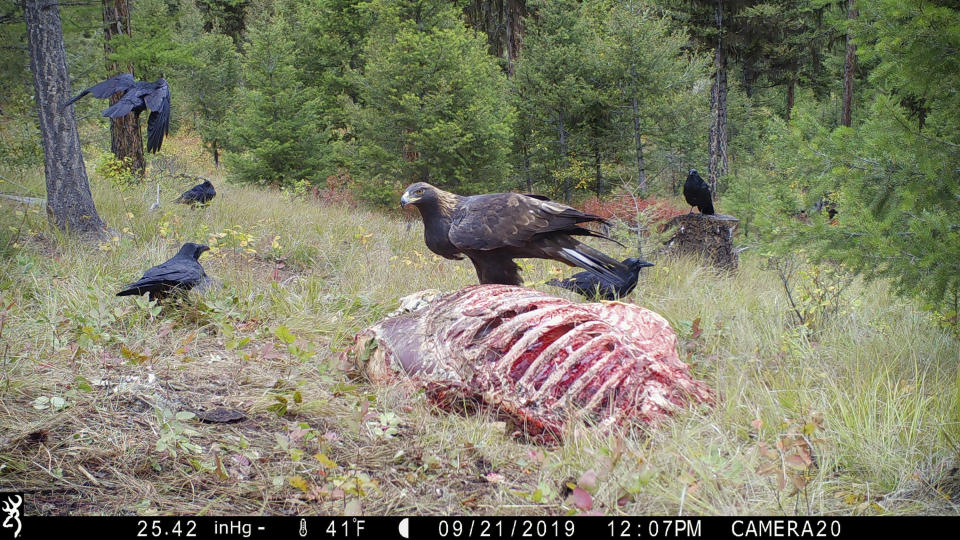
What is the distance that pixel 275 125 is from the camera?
40.4 feet

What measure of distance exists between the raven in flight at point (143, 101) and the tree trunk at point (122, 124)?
4508 mm

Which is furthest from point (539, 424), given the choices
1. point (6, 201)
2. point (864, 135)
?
point (6, 201)

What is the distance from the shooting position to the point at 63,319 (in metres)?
3.82

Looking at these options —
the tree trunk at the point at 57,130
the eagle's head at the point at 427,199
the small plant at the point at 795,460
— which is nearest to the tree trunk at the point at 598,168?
the eagle's head at the point at 427,199

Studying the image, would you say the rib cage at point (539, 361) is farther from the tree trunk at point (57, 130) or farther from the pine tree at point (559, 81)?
the pine tree at point (559, 81)

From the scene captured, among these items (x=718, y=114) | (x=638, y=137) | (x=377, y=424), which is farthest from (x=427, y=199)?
(x=718, y=114)

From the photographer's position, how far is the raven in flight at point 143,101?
5854mm

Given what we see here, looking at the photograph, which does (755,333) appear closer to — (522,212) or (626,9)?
(522,212)

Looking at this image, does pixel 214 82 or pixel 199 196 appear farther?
pixel 214 82

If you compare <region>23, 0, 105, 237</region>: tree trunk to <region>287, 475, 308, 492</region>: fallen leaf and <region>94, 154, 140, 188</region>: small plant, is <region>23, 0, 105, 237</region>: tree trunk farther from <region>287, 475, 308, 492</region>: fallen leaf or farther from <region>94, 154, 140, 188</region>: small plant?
<region>287, 475, 308, 492</region>: fallen leaf

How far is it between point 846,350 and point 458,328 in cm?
233

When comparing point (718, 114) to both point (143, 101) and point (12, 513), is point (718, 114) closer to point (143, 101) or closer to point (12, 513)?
point (143, 101)

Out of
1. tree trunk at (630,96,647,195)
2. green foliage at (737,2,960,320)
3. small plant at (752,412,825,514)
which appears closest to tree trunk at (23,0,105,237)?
green foliage at (737,2,960,320)

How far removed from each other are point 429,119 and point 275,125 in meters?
3.48
